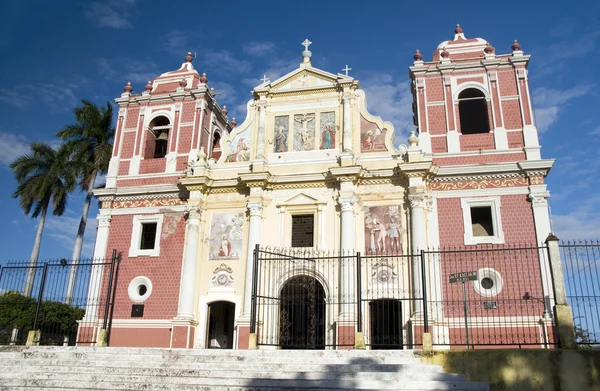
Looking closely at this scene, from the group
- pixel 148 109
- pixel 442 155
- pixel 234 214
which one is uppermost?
pixel 148 109

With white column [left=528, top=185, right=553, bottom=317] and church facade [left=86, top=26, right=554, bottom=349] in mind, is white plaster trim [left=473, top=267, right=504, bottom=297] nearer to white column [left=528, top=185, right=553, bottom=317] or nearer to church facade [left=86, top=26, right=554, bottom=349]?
church facade [left=86, top=26, right=554, bottom=349]

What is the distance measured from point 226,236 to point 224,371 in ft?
34.9

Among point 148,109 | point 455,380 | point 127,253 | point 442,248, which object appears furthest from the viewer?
point 148,109

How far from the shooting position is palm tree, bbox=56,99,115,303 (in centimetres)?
2895

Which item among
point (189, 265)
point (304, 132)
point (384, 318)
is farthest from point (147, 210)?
point (384, 318)

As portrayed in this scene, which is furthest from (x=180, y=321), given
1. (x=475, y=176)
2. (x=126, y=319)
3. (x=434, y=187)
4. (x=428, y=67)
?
(x=428, y=67)

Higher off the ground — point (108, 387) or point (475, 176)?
point (475, 176)

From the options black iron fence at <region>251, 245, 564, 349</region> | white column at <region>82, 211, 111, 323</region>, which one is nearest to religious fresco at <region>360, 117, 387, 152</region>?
black iron fence at <region>251, 245, 564, 349</region>

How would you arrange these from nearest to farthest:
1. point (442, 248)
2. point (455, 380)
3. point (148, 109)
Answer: point (455, 380), point (442, 248), point (148, 109)

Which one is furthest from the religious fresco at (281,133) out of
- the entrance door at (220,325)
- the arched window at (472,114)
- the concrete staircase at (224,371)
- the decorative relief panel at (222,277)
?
the concrete staircase at (224,371)

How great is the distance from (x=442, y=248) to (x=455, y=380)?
937cm

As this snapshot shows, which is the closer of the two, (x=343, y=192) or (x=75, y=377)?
(x=75, y=377)

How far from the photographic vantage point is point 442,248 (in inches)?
734

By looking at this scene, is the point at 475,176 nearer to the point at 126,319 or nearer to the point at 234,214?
the point at 234,214
